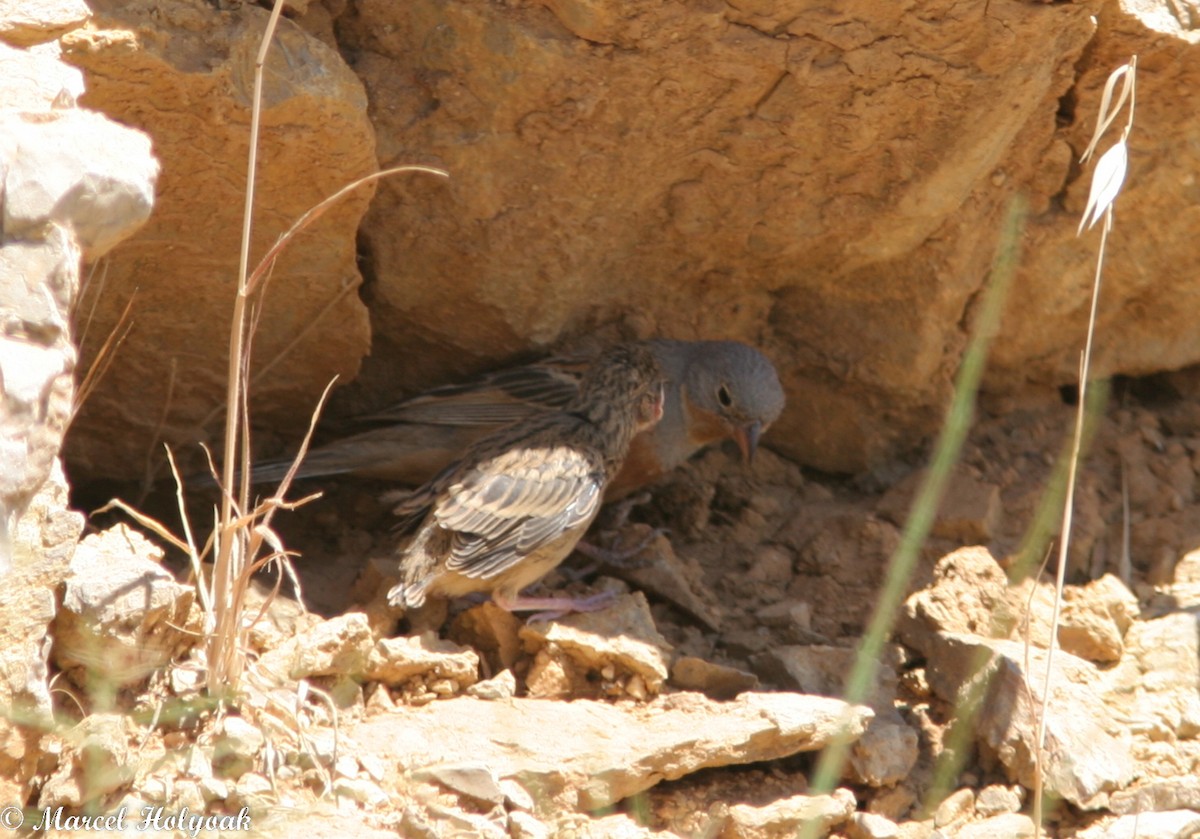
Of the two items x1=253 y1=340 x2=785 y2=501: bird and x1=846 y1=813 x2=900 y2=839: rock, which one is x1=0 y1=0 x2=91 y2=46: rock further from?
x1=846 y1=813 x2=900 y2=839: rock

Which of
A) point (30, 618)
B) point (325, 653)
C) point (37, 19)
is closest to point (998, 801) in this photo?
point (325, 653)

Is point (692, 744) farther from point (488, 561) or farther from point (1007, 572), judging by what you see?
point (1007, 572)

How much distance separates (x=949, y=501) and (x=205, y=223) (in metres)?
3.08

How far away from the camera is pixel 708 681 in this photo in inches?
178

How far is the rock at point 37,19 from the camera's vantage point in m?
3.52

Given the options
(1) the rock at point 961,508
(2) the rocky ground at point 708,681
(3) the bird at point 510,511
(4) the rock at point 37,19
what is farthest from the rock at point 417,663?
(1) the rock at point 961,508

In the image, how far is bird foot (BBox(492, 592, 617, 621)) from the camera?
480cm

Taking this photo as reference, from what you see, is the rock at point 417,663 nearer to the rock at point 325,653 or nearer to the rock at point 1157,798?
the rock at point 325,653

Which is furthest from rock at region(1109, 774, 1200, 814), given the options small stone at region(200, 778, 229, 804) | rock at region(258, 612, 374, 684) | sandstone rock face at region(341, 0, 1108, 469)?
small stone at region(200, 778, 229, 804)

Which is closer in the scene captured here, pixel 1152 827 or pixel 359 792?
pixel 359 792

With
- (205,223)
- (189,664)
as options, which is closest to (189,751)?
(189,664)

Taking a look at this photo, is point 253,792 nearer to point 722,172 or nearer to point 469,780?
point 469,780

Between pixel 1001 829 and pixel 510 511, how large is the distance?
190 centimetres

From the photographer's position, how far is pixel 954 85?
4.72 meters
